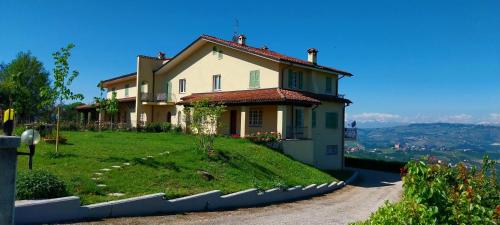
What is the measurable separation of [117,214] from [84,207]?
0.91 m

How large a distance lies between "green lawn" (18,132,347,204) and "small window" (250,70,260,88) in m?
Result: 8.85

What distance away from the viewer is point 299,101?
26.4m

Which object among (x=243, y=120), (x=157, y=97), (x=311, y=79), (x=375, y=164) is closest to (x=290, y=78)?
(x=311, y=79)

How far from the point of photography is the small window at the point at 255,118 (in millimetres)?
29605

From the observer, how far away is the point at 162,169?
1512 cm

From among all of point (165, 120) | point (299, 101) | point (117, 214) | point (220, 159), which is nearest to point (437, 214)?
point (117, 214)

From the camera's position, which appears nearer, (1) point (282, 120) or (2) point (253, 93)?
(1) point (282, 120)

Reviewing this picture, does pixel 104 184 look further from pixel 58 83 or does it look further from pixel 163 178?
pixel 58 83

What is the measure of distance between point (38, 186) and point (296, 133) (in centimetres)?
2014

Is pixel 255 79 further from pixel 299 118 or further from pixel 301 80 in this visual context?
pixel 299 118

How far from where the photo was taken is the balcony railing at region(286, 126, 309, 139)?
2732 cm

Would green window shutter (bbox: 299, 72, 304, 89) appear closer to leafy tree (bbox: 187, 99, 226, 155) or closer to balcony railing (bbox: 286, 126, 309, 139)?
balcony railing (bbox: 286, 126, 309, 139)

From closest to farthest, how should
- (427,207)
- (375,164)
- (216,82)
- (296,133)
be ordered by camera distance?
(427,207) < (296,133) < (216,82) < (375,164)

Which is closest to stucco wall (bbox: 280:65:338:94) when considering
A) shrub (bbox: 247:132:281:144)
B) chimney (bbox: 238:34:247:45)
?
shrub (bbox: 247:132:281:144)
